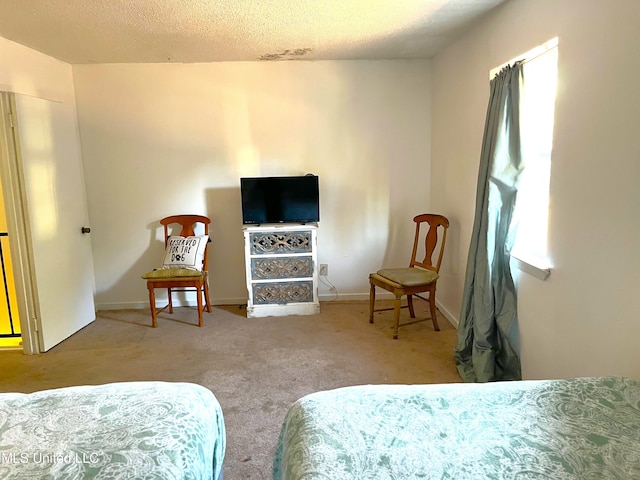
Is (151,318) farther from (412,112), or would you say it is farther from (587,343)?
(587,343)

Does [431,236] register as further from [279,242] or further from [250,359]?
[250,359]

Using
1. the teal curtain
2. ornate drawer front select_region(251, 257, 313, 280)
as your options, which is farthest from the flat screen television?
the teal curtain

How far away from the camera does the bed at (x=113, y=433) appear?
1102 millimetres

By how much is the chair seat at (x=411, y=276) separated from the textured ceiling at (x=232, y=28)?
6.11ft

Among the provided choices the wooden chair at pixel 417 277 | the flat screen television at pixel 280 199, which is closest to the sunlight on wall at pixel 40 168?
the flat screen television at pixel 280 199

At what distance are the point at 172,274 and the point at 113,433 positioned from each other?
272 cm

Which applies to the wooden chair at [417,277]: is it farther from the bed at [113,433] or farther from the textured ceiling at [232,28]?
the bed at [113,433]

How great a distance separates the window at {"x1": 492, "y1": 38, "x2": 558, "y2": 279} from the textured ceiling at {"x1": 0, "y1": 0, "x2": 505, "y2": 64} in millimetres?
572

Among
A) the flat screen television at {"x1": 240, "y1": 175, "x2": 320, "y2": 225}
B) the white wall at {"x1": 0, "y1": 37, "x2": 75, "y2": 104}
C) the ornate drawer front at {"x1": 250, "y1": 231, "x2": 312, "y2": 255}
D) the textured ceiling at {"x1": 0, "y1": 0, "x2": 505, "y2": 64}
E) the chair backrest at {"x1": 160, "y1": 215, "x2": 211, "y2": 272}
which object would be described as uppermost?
the textured ceiling at {"x1": 0, "y1": 0, "x2": 505, "y2": 64}

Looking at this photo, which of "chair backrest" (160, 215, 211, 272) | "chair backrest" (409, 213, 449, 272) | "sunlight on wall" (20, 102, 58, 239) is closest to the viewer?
"sunlight on wall" (20, 102, 58, 239)

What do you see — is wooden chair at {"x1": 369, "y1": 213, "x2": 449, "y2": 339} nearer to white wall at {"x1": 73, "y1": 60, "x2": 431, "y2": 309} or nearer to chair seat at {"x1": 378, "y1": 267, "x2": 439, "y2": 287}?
chair seat at {"x1": 378, "y1": 267, "x2": 439, "y2": 287}

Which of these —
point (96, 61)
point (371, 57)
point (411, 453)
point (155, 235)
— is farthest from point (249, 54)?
point (411, 453)

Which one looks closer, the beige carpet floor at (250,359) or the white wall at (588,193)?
the white wall at (588,193)

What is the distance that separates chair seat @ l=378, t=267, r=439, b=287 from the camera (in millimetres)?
3510
